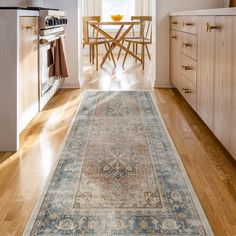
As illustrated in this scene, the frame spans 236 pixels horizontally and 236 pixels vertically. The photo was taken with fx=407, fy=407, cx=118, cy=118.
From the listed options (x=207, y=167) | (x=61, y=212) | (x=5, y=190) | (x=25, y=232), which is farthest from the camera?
(x=207, y=167)

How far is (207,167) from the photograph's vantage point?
7.46ft

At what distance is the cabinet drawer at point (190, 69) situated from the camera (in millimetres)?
3307

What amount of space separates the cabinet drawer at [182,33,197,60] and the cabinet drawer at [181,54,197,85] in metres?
0.04

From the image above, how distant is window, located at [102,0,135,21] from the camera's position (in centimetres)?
1007

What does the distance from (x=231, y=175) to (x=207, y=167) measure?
16cm

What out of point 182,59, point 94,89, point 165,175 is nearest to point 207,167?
point 165,175

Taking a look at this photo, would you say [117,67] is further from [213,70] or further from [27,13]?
[213,70]

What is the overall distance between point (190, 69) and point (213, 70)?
34.3 inches

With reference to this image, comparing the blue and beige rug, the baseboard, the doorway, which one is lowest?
the blue and beige rug

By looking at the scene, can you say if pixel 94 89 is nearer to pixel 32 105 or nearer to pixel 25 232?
pixel 32 105

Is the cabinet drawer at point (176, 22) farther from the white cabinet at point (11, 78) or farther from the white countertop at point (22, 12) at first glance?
the white cabinet at point (11, 78)

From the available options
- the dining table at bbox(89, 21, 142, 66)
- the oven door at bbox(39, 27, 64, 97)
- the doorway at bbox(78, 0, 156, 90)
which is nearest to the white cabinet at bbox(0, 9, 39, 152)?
the oven door at bbox(39, 27, 64, 97)

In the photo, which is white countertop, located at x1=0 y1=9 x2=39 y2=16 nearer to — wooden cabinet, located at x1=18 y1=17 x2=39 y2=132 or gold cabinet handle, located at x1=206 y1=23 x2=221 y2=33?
wooden cabinet, located at x1=18 y1=17 x2=39 y2=132

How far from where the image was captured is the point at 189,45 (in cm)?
350
